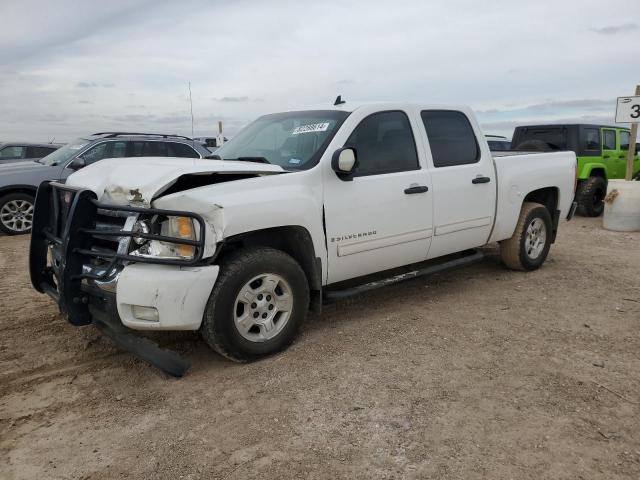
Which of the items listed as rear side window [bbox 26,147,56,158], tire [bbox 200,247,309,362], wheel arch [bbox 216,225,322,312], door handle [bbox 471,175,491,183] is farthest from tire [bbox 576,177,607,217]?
rear side window [bbox 26,147,56,158]

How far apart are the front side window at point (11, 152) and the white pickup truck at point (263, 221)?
9140 millimetres

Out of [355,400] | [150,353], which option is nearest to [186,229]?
[150,353]

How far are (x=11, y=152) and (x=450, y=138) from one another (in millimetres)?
10719

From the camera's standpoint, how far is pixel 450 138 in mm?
5066

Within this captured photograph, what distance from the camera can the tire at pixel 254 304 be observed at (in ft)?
11.2

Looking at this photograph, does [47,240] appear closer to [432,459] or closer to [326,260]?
[326,260]

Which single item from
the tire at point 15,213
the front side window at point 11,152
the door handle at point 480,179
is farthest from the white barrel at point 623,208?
the front side window at point 11,152

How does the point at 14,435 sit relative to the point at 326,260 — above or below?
below

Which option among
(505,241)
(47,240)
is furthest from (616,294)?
(47,240)

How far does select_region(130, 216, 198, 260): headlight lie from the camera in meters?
3.29

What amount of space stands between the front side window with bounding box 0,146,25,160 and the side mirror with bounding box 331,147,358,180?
10.6 m

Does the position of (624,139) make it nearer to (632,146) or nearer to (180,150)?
(632,146)

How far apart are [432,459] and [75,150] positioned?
29.3 feet

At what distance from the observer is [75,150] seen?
955 centimetres
